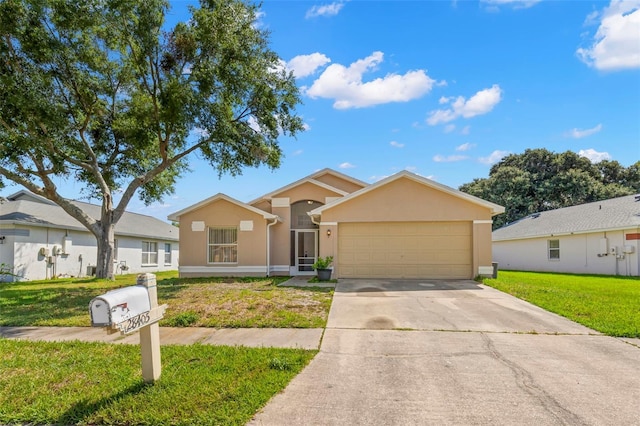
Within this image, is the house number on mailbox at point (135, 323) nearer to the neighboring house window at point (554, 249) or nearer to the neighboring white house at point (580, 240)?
the neighboring white house at point (580, 240)

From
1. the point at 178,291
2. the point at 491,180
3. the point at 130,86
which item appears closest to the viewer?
the point at 178,291

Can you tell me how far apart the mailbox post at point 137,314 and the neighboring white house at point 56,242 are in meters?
17.1

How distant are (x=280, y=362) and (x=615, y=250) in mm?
19358

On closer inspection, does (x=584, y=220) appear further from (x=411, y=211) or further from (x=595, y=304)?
(x=595, y=304)

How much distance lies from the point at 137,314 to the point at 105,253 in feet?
51.0

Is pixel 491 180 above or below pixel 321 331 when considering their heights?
above

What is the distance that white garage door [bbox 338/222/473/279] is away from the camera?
46.9 feet

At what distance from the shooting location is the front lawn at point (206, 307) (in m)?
7.29

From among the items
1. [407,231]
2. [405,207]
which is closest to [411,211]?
[405,207]

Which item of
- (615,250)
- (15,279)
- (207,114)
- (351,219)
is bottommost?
(15,279)

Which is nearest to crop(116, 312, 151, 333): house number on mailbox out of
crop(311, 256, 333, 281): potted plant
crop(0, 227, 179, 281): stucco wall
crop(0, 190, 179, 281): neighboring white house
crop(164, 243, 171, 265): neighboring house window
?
crop(311, 256, 333, 281): potted plant

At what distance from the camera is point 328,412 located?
352 cm

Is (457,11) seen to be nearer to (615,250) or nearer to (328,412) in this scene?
(328,412)

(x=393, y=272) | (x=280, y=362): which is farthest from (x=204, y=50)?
(x=280, y=362)
